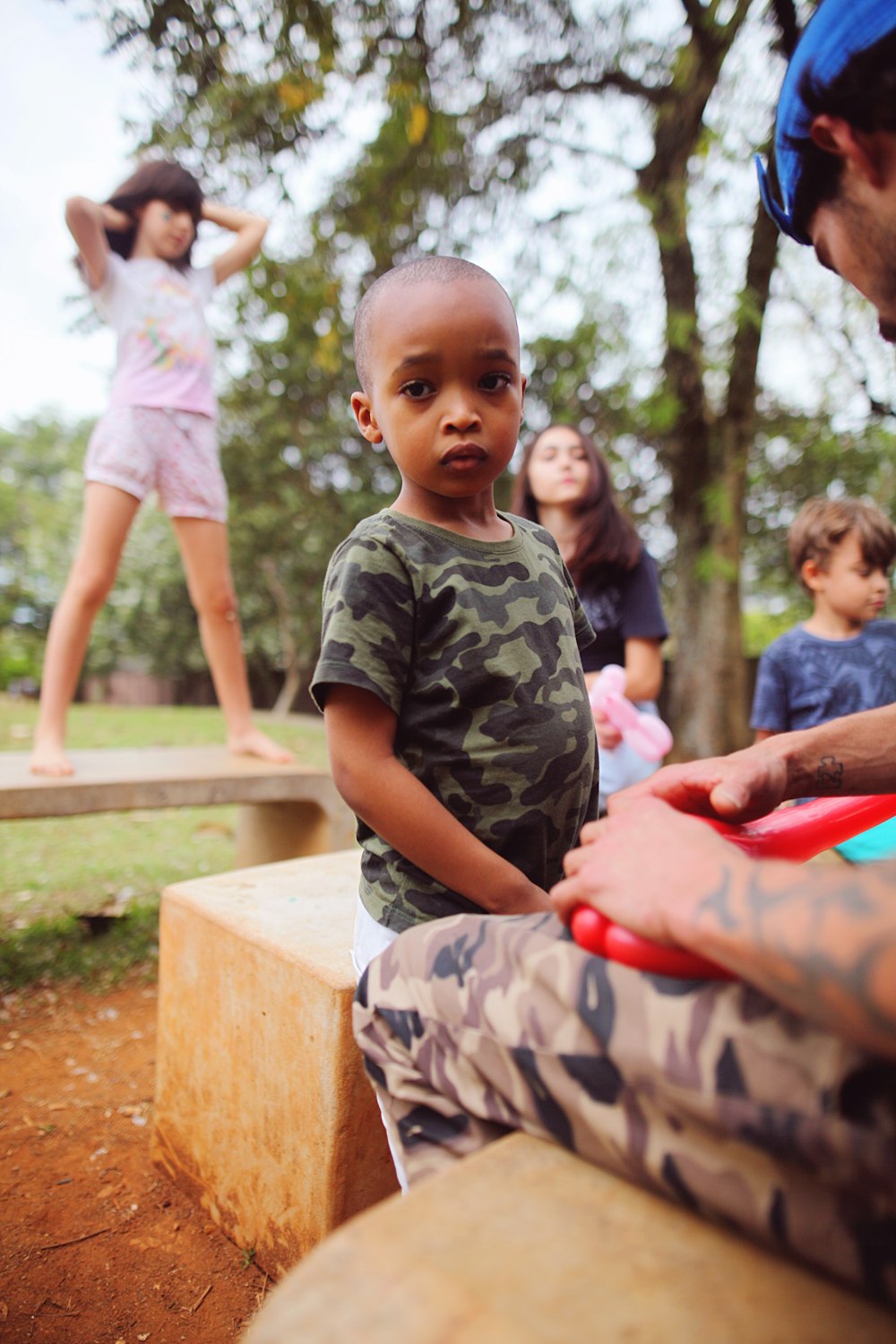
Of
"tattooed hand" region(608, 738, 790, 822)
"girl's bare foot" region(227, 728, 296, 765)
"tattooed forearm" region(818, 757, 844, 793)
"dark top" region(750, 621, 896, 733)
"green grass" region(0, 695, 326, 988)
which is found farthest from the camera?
"girl's bare foot" region(227, 728, 296, 765)

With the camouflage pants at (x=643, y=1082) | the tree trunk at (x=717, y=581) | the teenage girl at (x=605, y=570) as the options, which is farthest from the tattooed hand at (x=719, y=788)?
the tree trunk at (x=717, y=581)

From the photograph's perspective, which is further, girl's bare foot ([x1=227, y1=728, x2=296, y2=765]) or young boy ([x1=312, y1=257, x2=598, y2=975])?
girl's bare foot ([x1=227, y1=728, x2=296, y2=765])

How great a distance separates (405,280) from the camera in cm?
130

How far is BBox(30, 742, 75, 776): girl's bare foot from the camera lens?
2.80 meters

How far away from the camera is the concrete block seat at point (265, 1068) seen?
1.49 m

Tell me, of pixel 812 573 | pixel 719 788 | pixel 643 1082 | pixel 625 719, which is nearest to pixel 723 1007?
pixel 643 1082

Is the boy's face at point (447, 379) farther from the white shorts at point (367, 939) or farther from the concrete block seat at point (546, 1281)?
the concrete block seat at point (546, 1281)

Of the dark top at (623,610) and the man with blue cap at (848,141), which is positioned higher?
the man with blue cap at (848,141)

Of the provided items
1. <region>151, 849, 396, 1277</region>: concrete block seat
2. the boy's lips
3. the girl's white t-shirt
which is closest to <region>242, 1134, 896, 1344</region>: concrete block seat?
<region>151, 849, 396, 1277</region>: concrete block seat

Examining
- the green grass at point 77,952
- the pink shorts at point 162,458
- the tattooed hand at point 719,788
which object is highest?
the pink shorts at point 162,458

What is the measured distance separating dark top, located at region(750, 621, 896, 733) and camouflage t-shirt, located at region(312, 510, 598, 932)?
5.99ft

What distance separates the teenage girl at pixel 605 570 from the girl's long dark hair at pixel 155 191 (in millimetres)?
1537

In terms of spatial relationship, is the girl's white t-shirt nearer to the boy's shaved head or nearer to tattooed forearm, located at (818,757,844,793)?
the boy's shaved head

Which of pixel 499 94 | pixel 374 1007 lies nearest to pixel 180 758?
pixel 374 1007
